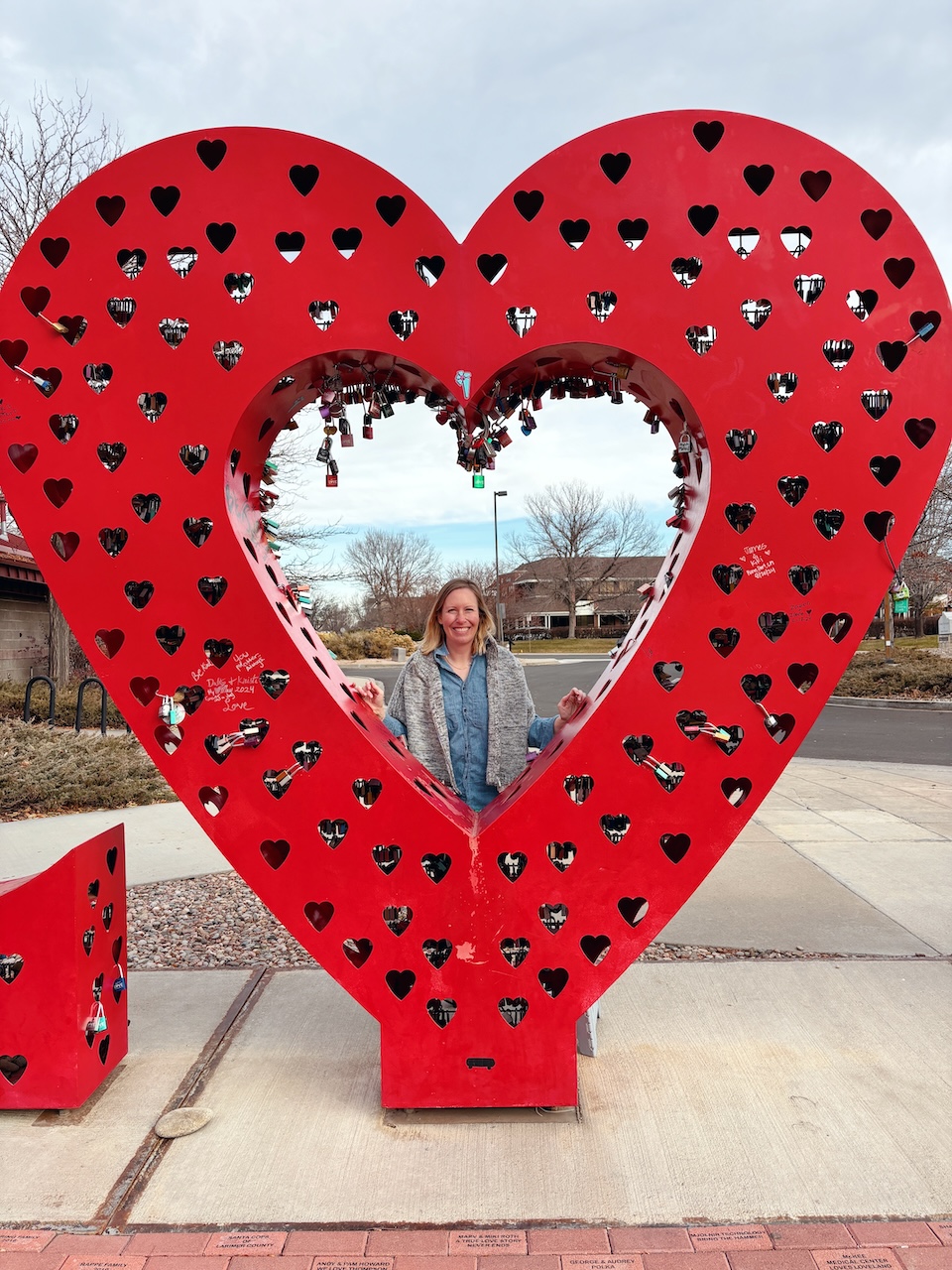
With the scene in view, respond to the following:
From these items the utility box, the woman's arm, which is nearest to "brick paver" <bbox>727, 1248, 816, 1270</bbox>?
the woman's arm

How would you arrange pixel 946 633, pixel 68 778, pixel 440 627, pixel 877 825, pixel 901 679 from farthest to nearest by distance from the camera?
1. pixel 946 633
2. pixel 901 679
3. pixel 68 778
4. pixel 877 825
5. pixel 440 627

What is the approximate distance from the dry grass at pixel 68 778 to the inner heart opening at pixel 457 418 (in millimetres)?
5265

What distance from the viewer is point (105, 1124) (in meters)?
2.66

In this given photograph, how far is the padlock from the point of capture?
8.65ft

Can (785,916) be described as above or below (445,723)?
below

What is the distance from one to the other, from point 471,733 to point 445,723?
0.10m

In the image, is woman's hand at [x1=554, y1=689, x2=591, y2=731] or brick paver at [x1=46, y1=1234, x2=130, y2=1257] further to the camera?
woman's hand at [x1=554, y1=689, x2=591, y2=731]

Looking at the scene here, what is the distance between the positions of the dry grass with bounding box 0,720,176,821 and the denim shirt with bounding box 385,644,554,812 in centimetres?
524

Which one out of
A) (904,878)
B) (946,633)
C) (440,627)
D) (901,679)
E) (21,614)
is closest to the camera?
(440,627)

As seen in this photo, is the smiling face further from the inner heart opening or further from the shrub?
→ the shrub

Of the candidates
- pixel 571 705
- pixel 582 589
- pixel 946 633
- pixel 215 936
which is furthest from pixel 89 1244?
pixel 582 589

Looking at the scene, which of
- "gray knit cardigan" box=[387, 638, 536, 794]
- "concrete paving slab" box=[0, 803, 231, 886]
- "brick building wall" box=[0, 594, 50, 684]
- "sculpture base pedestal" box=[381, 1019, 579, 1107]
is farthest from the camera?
"brick building wall" box=[0, 594, 50, 684]

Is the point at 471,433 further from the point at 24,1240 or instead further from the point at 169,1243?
the point at 24,1240

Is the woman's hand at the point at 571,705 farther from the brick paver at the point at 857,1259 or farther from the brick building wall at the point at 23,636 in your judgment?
the brick building wall at the point at 23,636
